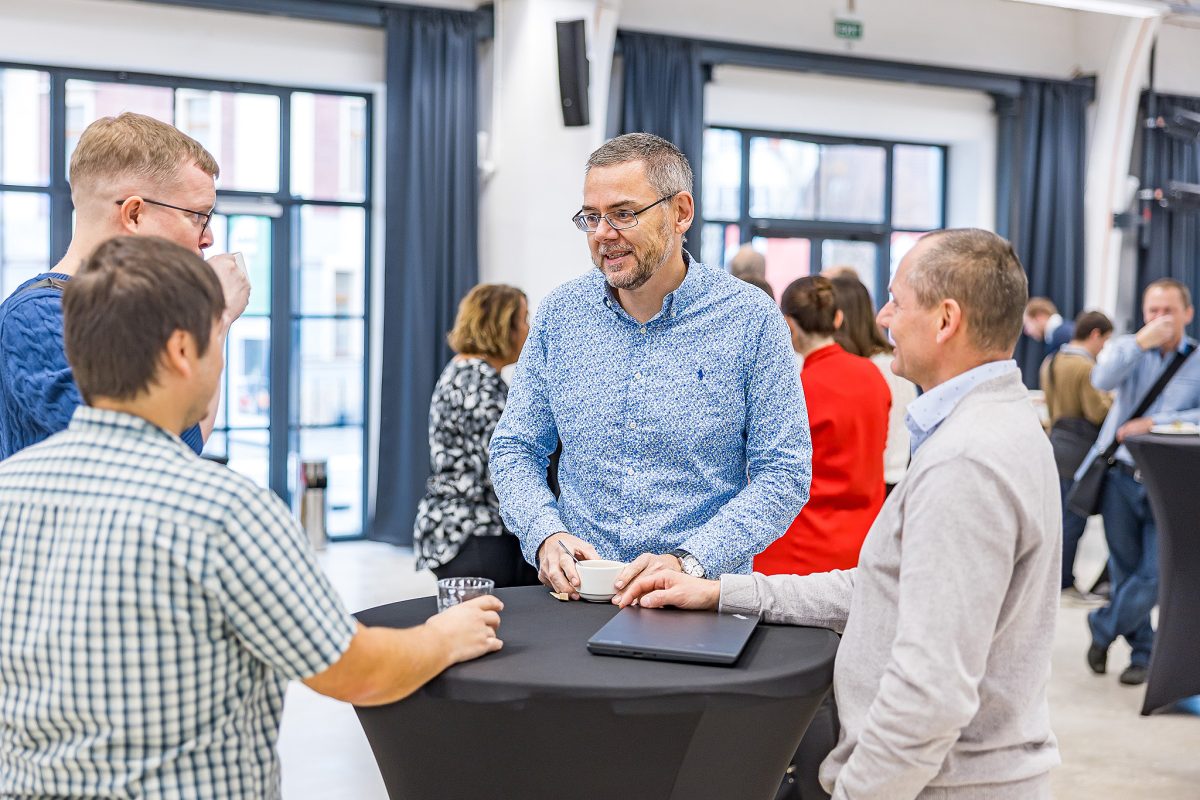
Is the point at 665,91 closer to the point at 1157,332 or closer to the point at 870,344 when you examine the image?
the point at 1157,332

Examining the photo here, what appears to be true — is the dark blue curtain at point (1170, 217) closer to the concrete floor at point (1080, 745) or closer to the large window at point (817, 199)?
the large window at point (817, 199)

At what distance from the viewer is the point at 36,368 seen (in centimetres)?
171

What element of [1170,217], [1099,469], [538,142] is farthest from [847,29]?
[1099,469]

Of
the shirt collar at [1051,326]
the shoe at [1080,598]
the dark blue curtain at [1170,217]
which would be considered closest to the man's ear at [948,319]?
the shoe at [1080,598]

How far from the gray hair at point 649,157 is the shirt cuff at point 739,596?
735 millimetres

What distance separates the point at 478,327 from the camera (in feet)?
13.2

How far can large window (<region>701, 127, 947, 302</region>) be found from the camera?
345 inches

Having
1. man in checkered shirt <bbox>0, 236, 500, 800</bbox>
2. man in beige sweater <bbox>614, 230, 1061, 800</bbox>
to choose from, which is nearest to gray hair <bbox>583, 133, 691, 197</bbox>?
man in beige sweater <bbox>614, 230, 1061, 800</bbox>

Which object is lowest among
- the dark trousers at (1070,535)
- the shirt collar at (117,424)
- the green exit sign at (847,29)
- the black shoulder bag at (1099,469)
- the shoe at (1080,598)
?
the shoe at (1080,598)

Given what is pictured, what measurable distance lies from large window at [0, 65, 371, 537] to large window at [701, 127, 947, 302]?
2.58 meters

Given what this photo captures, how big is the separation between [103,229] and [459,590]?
0.81 meters

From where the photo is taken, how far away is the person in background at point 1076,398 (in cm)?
620

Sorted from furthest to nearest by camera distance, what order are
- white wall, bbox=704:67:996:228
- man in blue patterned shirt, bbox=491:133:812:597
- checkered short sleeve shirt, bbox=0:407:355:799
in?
white wall, bbox=704:67:996:228
man in blue patterned shirt, bbox=491:133:812:597
checkered short sleeve shirt, bbox=0:407:355:799

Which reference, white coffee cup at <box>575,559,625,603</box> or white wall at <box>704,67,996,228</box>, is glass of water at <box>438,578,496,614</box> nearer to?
white coffee cup at <box>575,559,625,603</box>
